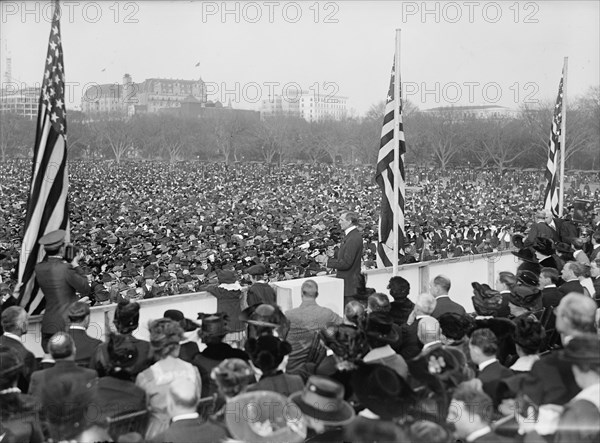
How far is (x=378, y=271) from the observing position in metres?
10.4

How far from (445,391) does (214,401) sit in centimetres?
122

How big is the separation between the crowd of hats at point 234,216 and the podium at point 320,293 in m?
2.66

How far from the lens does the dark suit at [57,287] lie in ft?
21.4

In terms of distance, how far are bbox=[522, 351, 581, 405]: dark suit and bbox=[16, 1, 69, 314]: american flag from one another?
4.47 m

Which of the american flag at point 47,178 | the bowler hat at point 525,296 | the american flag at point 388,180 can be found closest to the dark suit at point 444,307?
the bowler hat at point 525,296

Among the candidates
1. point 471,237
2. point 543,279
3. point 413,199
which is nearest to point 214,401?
point 543,279

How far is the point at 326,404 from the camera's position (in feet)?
12.8

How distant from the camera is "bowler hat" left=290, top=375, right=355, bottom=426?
3.88m

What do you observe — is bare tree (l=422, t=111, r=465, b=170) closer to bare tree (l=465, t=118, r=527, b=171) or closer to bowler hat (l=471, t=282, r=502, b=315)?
bare tree (l=465, t=118, r=527, b=171)

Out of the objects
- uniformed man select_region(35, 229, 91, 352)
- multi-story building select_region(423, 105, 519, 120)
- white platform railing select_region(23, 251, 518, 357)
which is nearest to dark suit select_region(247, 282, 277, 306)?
white platform railing select_region(23, 251, 518, 357)

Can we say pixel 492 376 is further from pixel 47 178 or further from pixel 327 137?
pixel 327 137

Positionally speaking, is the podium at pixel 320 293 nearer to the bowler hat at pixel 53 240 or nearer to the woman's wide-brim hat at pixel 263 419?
the bowler hat at pixel 53 240

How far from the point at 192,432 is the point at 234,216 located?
30.6 meters

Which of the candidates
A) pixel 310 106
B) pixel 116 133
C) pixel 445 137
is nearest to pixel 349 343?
pixel 445 137
